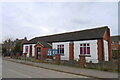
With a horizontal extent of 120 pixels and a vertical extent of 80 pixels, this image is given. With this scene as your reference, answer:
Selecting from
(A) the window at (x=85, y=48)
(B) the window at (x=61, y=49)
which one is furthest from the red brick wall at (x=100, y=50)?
(B) the window at (x=61, y=49)

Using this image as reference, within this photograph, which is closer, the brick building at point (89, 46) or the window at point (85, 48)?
the brick building at point (89, 46)

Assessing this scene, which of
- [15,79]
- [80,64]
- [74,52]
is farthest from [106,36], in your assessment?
[15,79]

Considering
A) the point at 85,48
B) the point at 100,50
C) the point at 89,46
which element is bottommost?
the point at 100,50

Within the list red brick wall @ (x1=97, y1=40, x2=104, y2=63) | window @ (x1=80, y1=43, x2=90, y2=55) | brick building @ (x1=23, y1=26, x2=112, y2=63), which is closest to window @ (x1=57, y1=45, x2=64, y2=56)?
brick building @ (x1=23, y1=26, x2=112, y2=63)

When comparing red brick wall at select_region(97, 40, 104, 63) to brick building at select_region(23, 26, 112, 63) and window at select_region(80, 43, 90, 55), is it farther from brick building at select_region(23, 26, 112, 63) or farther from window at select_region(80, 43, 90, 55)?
window at select_region(80, 43, 90, 55)

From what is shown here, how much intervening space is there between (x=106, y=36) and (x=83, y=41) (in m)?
4.22

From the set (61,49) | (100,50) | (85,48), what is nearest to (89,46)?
(85,48)

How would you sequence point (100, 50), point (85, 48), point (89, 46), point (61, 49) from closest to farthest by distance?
point (100, 50) → point (89, 46) → point (85, 48) → point (61, 49)

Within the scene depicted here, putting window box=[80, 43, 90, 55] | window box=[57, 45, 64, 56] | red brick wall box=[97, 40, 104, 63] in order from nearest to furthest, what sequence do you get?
1. red brick wall box=[97, 40, 104, 63]
2. window box=[80, 43, 90, 55]
3. window box=[57, 45, 64, 56]

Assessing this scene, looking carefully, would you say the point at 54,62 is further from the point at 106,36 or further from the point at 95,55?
the point at 106,36

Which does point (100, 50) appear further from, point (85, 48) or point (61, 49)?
point (61, 49)

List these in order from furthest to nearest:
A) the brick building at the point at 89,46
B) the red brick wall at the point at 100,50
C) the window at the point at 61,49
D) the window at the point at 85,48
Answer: the window at the point at 61,49, the window at the point at 85,48, the brick building at the point at 89,46, the red brick wall at the point at 100,50

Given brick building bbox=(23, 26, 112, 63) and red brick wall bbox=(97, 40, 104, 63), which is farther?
brick building bbox=(23, 26, 112, 63)

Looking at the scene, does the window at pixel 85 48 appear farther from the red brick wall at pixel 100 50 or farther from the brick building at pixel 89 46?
the red brick wall at pixel 100 50
